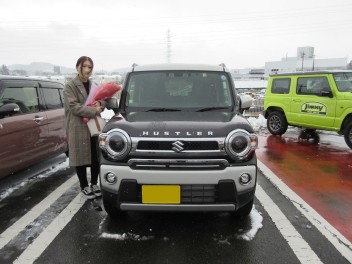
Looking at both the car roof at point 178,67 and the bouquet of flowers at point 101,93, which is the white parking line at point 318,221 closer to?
the car roof at point 178,67

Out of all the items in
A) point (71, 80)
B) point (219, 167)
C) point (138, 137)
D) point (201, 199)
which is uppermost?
point (71, 80)

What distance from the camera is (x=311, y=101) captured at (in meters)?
8.62

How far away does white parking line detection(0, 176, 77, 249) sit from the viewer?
3.43 meters

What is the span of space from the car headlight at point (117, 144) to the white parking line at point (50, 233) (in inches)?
43.2

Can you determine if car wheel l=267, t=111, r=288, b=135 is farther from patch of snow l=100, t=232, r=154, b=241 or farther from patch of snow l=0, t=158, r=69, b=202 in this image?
patch of snow l=100, t=232, r=154, b=241

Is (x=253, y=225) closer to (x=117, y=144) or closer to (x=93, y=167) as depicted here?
(x=117, y=144)

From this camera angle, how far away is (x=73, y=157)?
13.9 feet

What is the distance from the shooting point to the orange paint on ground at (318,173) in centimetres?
413

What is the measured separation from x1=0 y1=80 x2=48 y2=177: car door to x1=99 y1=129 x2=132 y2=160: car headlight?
6.37ft

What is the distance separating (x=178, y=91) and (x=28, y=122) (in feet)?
7.87

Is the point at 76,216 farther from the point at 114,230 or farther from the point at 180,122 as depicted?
the point at 180,122

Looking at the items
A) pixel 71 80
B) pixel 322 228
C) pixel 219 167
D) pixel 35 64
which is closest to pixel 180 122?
pixel 219 167

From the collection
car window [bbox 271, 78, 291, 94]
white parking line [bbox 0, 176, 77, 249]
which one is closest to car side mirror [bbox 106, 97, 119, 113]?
white parking line [bbox 0, 176, 77, 249]

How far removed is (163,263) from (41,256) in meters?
1.14
